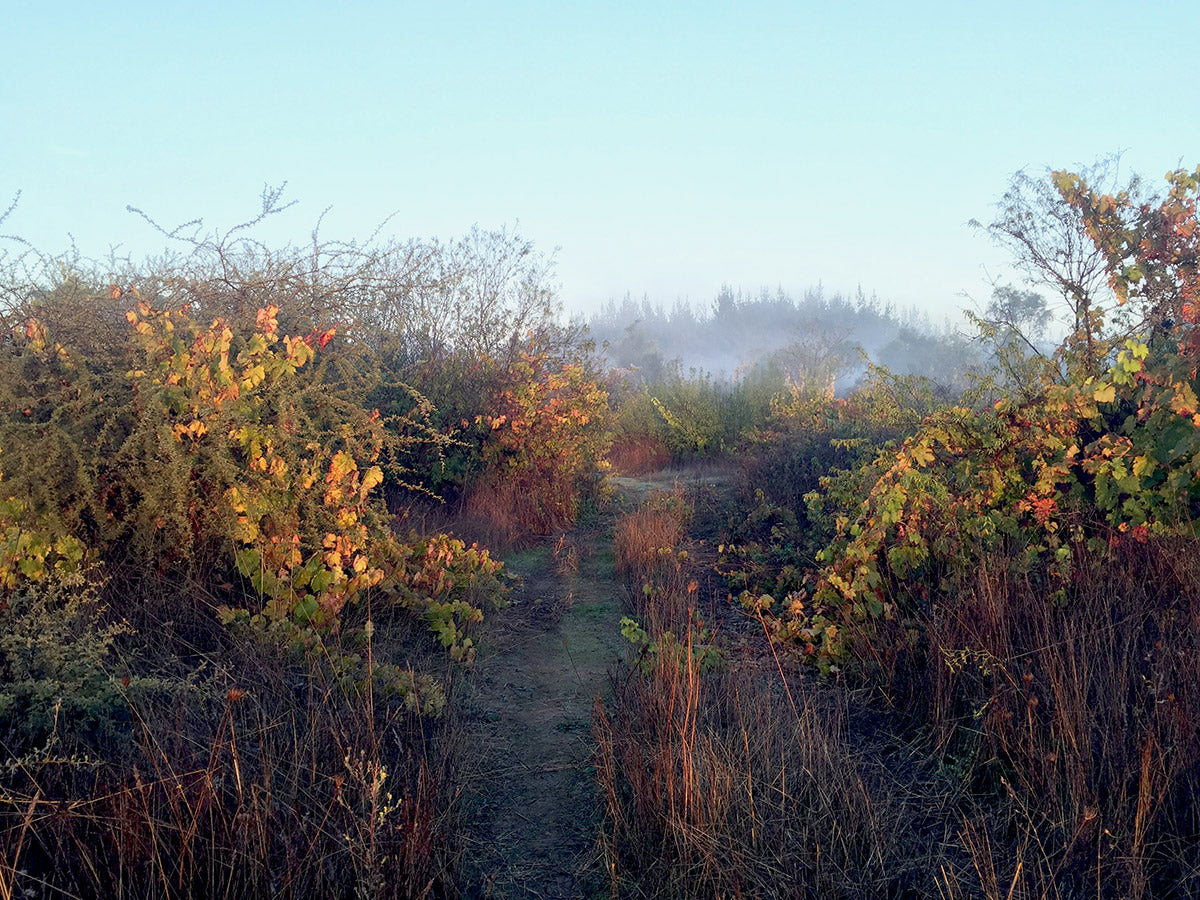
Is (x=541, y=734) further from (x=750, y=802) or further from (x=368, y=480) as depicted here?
(x=368, y=480)

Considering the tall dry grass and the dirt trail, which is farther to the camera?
the dirt trail

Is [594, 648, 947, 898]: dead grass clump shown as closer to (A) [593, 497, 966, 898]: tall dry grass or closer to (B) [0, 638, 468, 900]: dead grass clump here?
(A) [593, 497, 966, 898]: tall dry grass

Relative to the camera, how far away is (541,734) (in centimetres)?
364

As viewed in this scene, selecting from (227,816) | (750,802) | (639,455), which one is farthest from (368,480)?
(639,455)

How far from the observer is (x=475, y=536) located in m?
7.45

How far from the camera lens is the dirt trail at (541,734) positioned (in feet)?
8.82

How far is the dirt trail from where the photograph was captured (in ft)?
8.82

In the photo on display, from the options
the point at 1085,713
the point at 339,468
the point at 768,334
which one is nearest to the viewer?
the point at 1085,713

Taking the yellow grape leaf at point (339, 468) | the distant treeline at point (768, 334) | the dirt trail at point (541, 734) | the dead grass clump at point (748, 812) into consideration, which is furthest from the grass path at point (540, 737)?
the distant treeline at point (768, 334)

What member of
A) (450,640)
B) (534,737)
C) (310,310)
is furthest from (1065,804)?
(310,310)

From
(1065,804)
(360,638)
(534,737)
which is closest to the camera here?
(1065,804)

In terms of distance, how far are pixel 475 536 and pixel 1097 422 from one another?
5177mm

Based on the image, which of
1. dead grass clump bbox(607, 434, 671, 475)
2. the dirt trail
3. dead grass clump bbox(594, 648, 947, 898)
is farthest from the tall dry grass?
dead grass clump bbox(607, 434, 671, 475)

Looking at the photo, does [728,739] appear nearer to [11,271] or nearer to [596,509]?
[11,271]
